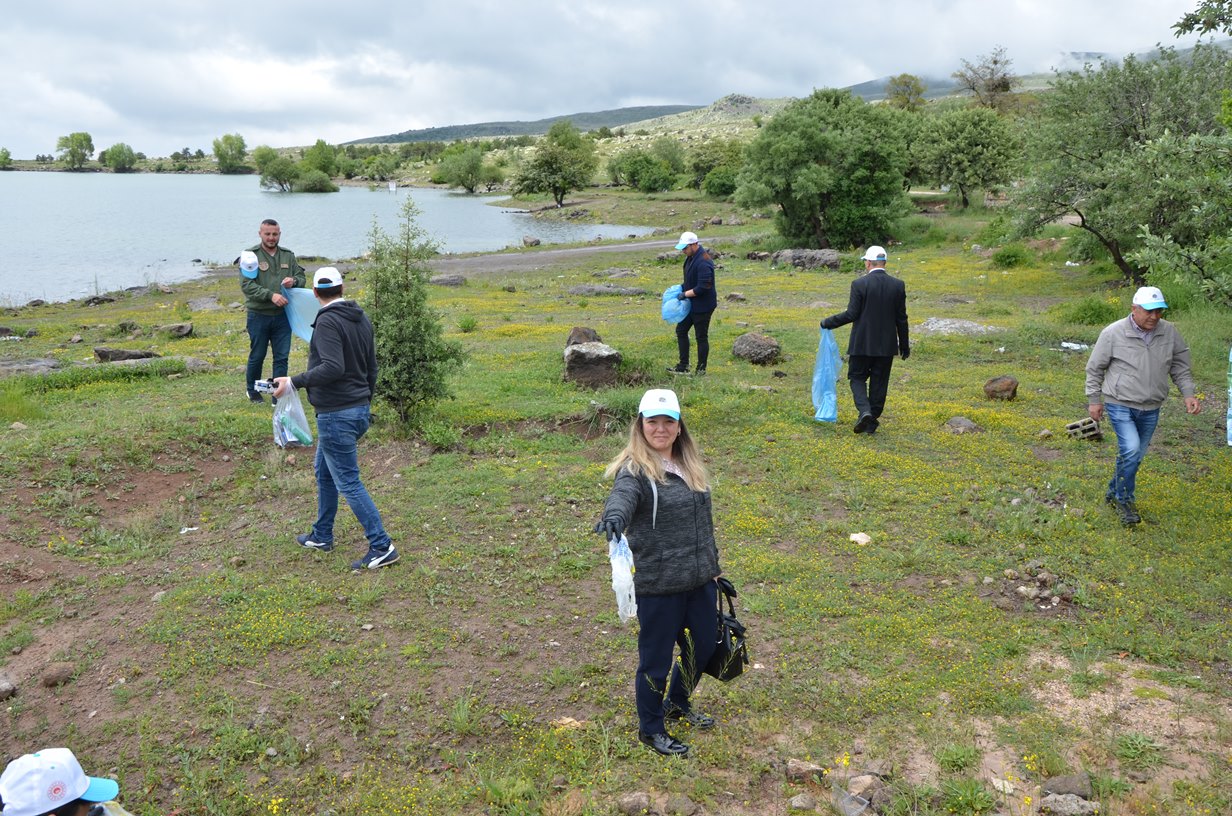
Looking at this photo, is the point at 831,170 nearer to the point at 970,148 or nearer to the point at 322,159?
the point at 970,148

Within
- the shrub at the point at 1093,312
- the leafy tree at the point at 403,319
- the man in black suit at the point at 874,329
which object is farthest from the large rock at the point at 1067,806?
the shrub at the point at 1093,312

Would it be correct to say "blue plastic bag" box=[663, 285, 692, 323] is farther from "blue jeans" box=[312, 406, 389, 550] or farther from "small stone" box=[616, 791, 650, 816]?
"small stone" box=[616, 791, 650, 816]

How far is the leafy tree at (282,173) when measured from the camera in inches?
3706

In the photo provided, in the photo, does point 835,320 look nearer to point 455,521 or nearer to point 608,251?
point 455,521

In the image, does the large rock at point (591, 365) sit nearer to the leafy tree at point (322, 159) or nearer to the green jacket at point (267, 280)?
the green jacket at point (267, 280)

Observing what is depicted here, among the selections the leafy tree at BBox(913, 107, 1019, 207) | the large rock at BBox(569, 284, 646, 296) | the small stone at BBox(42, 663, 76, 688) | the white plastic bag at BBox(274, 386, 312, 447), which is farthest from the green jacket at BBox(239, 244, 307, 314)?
the leafy tree at BBox(913, 107, 1019, 207)

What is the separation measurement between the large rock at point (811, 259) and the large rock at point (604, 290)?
7299mm

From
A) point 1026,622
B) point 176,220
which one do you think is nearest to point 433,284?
point 1026,622

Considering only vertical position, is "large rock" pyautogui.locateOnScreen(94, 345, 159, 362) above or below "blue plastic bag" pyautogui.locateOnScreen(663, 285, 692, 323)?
below

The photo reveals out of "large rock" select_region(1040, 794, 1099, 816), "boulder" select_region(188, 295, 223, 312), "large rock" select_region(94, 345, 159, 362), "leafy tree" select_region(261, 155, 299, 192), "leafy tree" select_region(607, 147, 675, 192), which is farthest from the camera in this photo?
"leafy tree" select_region(261, 155, 299, 192)

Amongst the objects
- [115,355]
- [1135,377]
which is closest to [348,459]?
[1135,377]

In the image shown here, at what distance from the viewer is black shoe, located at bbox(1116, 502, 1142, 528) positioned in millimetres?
7461

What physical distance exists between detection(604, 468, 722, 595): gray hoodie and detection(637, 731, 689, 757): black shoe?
35.4 inches

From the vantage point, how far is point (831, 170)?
104 ft
